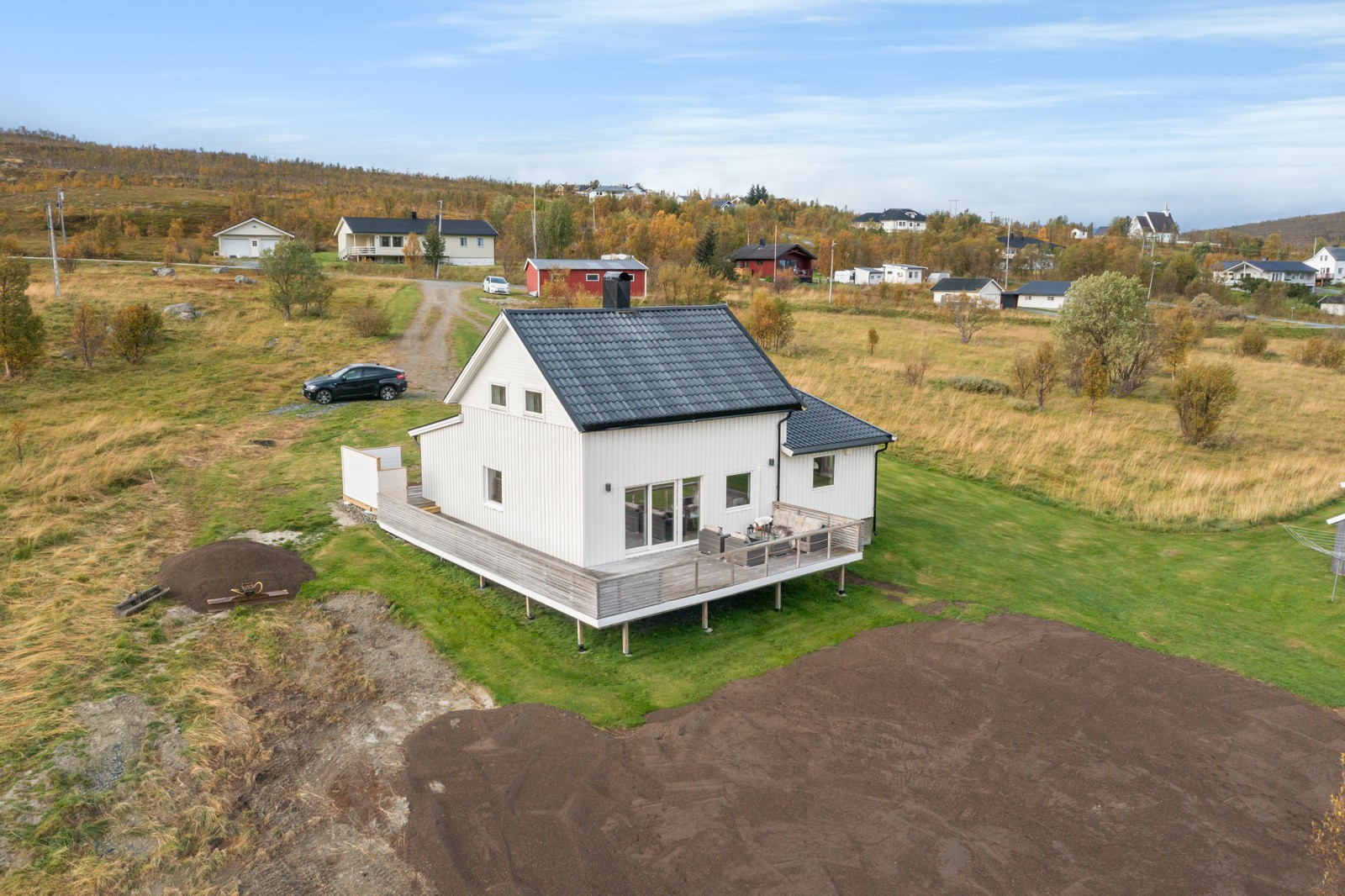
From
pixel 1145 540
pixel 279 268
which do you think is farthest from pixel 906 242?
pixel 1145 540

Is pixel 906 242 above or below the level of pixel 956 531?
above

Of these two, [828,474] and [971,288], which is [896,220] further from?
[828,474]

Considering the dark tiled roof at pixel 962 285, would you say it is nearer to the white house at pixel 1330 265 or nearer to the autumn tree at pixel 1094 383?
the autumn tree at pixel 1094 383

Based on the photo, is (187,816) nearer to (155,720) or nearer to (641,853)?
(155,720)

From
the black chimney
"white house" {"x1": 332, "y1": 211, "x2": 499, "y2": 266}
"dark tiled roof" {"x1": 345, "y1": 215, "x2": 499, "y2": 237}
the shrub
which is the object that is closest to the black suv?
the black chimney

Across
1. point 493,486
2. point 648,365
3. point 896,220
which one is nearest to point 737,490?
point 648,365

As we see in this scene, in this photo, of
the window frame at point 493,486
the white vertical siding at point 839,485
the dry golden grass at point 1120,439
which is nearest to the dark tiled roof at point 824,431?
the white vertical siding at point 839,485
